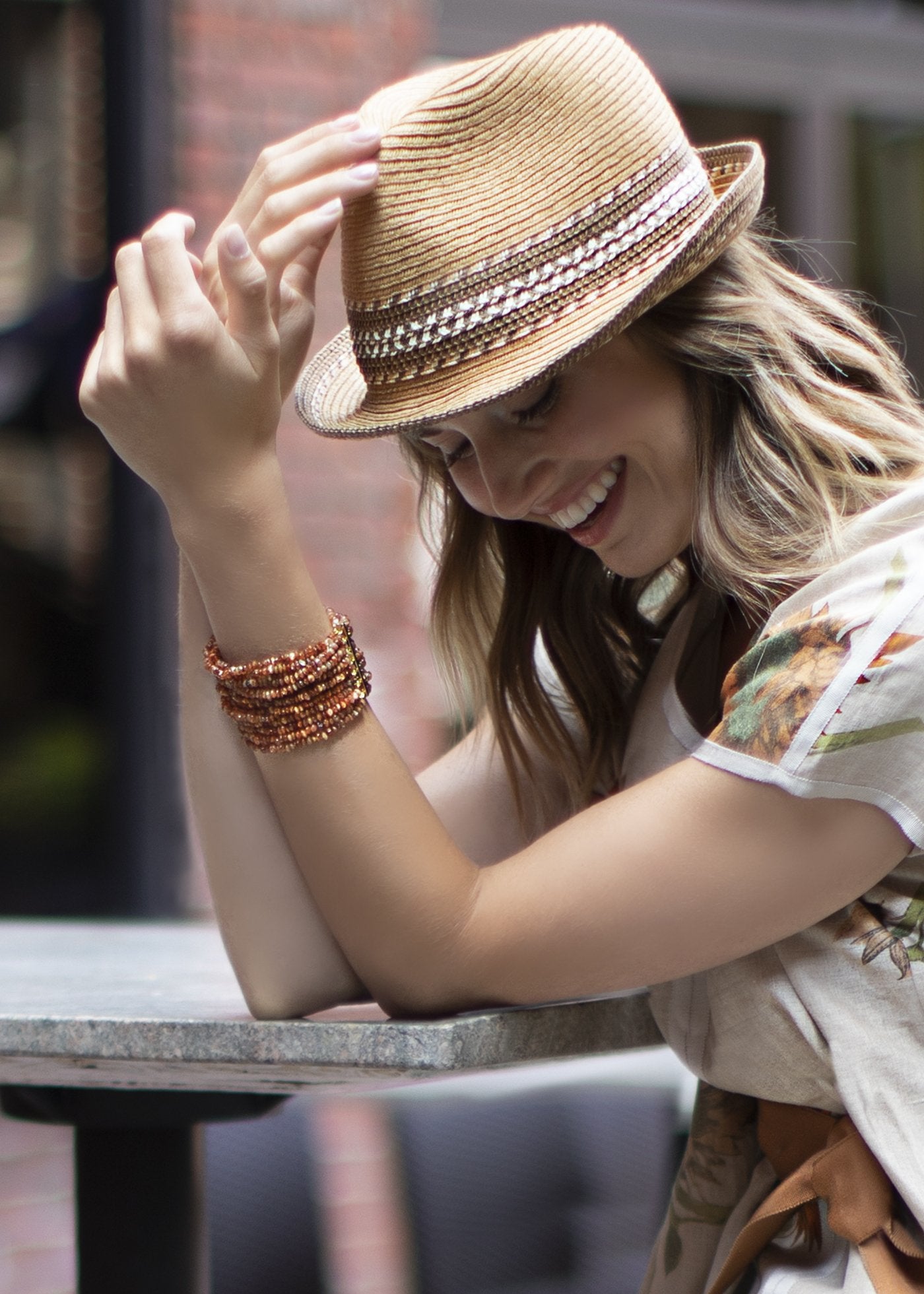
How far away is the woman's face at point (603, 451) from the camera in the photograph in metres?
1.37

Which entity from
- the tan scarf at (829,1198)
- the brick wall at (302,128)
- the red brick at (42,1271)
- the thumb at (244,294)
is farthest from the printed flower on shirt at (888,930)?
the red brick at (42,1271)

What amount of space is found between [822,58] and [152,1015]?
12.7 feet

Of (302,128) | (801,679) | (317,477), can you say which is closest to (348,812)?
(801,679)

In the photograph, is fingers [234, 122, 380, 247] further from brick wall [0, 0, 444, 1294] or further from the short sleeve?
brick wall [0, 0, 444, 1294]

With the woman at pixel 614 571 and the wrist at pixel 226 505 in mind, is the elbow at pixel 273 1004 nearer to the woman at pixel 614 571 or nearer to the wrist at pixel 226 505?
the woman at pixel 614 571

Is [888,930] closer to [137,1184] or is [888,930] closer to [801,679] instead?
[801,679]

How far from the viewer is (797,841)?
1.22 meters

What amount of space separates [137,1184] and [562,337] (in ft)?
2.89

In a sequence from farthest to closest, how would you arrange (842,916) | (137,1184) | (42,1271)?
1. (42,1271)
2. (137,1184)
3. (842,916)

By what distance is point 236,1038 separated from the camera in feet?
3.84

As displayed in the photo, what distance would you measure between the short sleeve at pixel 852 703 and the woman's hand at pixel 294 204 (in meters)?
0.46

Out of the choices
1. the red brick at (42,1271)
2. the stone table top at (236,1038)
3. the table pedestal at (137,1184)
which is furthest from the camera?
the red brick at (42,1271)

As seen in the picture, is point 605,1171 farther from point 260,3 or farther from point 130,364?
point 260,3

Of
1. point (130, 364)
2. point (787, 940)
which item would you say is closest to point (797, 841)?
point (787, 940)
